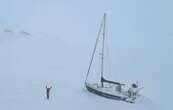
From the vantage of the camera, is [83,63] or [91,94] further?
[83,63]

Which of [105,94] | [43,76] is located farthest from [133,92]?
A: [43,76]

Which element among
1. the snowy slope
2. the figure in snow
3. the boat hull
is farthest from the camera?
the figure in snow

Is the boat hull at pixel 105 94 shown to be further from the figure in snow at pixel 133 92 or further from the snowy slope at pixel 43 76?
the figure in snow at pixel 133 92

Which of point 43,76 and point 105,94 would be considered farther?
point 43,76

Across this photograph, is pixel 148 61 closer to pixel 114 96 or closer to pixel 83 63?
pixel 83 63

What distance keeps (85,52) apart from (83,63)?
838 cm

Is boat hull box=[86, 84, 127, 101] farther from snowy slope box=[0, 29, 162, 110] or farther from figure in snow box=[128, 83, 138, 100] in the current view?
figure in snow box=[128, 83, 138, 100]

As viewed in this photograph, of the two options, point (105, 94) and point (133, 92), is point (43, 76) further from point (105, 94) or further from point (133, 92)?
point (133, 92)

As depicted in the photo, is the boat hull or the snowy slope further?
the boat hull

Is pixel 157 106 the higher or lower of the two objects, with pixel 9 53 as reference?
lower

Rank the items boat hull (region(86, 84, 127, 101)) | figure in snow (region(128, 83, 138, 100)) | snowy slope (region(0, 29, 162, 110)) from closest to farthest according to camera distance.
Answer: snowy slope (region(0, 29, 162, 110)) < boat hull (region(86, 84, 127, 101)) < figure in snow (region(128, 83, 138, 100))

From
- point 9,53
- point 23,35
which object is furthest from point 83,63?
point 23,35

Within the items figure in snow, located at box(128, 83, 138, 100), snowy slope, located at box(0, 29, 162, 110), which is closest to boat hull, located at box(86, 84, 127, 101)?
snowy slope, located at box(0, 29, 162, 110)

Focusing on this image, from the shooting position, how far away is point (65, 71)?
153 ft
